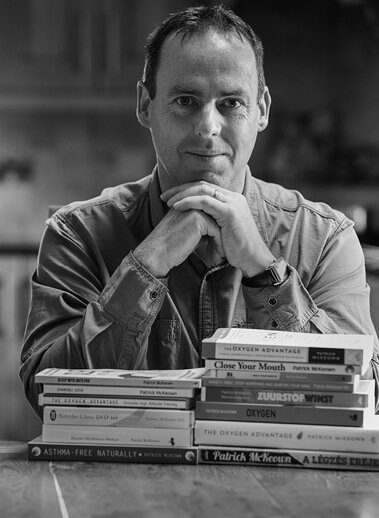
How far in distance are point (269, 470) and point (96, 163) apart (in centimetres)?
425

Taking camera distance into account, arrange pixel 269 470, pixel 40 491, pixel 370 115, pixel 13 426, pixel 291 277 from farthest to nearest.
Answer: pixel 370 115 < pixel 13 426 < pixel 291 277 < pixel 269 470 < pixel 40 491

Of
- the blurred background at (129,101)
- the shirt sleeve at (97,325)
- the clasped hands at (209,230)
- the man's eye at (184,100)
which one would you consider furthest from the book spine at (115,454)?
Result: the blurred background at (129,101)

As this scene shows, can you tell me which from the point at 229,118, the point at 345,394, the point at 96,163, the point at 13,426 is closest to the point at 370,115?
the point at 96,163

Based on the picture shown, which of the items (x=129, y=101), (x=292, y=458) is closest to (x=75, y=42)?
(x=129, y=101)

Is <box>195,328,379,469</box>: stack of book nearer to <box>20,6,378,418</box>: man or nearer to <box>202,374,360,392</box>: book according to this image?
<box>202,374,360,392</box>: book

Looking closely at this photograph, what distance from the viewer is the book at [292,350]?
145 centimetres

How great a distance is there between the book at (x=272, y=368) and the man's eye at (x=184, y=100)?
0.70m

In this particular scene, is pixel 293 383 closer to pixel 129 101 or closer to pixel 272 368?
pixel 272 368

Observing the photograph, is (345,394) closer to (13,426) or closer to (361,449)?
(361,449)

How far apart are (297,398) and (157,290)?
0.46 meters

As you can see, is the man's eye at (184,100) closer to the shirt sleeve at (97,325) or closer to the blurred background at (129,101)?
the shirt sleeve at (97,325)

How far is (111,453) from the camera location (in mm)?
1473

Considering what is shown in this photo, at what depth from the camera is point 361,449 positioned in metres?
1.45

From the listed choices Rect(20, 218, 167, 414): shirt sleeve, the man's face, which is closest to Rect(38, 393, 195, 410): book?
Rect(20, 218, 167, 414): shirt sleeve
